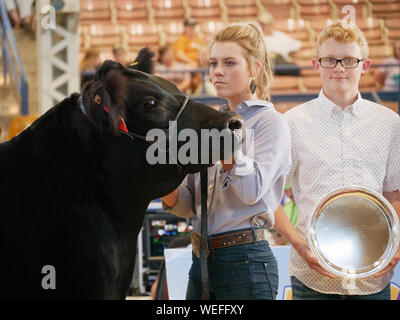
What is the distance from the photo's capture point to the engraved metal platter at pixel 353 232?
6.08 ft

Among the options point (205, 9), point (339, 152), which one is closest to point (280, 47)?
point (205, 9)

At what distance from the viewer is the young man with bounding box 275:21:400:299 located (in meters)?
1.97

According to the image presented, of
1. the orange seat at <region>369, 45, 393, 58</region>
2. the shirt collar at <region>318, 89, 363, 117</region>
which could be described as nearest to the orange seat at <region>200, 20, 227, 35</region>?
the orange seat at <region>369, 45, 393, 58</region>

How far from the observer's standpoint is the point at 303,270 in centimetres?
202

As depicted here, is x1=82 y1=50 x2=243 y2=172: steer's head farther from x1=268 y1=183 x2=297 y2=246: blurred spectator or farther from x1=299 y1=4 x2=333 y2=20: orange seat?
x1=299 y1=4 x2=333 y2=20: orange seat

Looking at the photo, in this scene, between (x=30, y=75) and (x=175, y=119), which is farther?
(x=30, y=75)

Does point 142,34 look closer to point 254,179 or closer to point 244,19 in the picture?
point 244,19

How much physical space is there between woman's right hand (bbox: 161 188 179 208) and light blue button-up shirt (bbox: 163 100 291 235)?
0.24 feet

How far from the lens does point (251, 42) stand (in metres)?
1.79

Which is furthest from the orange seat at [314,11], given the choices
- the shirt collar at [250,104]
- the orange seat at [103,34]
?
the shirt collar at [250,104]

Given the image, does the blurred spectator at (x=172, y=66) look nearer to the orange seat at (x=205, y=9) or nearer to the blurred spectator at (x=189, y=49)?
the blurred spectator at (x=189, y=49)
